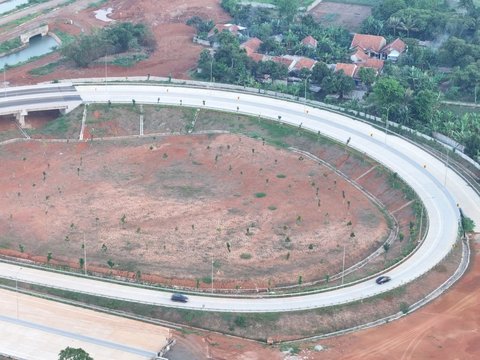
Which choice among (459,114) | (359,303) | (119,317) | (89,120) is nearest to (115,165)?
(89,120)

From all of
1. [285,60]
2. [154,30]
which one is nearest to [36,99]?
[285,60]

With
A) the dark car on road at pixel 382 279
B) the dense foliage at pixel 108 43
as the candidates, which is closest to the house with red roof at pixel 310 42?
the dense foliage at pixel 108 43

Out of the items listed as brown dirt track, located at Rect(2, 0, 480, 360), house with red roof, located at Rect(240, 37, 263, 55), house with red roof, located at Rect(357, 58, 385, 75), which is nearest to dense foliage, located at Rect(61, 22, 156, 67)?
house with red roof, located at Rect(240, 37, 263, 55)

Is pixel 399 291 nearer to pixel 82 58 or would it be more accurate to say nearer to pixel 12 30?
pixel 82 58

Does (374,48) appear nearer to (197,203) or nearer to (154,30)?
(154,30)

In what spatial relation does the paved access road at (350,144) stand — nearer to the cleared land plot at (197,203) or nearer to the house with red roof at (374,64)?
the cleared land plot at (197,203)

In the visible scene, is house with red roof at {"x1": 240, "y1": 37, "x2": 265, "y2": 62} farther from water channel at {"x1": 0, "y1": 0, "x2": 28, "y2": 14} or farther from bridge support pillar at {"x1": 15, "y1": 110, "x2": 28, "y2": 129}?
water channel at {"x1": 0, "y1": 0, "x2": 28, "y2": 14}
